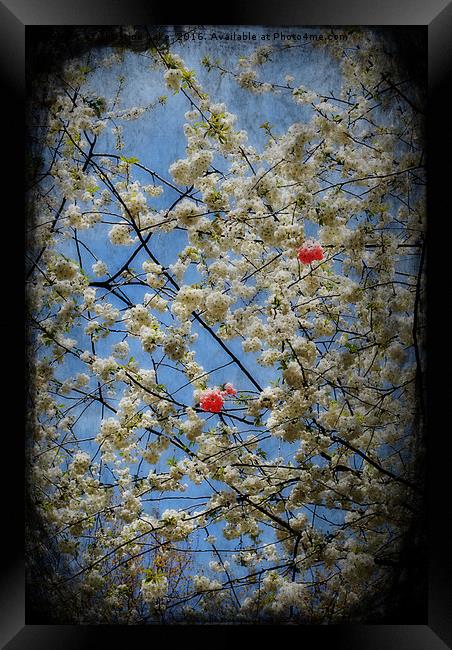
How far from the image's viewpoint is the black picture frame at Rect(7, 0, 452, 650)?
7.43 ft

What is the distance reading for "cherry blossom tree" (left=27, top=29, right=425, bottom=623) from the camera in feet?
7.48

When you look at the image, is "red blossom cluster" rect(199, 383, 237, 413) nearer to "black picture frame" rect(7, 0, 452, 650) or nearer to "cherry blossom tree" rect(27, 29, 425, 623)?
"cherry blossom tree" rect(27, 29, 425, 623)

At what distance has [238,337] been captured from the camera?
230 cm

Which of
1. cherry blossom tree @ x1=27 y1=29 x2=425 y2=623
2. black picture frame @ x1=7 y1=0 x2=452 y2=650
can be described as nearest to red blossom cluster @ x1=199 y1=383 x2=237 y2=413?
cherry blossom tree @ x1=27 y1=29 x2=425 y2=623

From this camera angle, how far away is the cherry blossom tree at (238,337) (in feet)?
7.48

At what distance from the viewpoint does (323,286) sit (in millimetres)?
2283

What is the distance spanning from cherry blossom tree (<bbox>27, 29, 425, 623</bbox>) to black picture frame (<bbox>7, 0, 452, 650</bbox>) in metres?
0.06

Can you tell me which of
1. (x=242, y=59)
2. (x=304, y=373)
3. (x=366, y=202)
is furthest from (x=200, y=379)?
(x=242, y=59)
